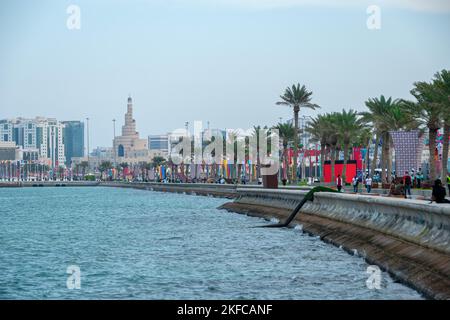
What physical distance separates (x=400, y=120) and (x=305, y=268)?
6182 centimetres

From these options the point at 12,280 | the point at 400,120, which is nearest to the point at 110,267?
the point at 12,280

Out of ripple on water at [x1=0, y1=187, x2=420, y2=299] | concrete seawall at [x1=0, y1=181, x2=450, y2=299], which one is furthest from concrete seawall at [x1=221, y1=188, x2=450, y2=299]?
ripple on water at [x1=0, y1=187, x2=420, y2=299]

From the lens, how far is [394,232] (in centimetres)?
2753

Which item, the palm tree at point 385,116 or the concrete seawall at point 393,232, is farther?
the palm tree at point 385,116

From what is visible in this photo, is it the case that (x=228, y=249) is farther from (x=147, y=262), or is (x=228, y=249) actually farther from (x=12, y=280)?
(x=12, y=280)

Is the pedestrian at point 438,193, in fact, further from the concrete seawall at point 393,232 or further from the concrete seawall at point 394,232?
the concrete seawall at point 393,232

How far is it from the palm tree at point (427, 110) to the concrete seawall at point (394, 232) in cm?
2377

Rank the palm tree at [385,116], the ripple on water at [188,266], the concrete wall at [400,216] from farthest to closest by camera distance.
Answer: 1. the palm tree at [385,116]
2. the ripple on water at [188,266]
3. the concrete wall at [400,216]

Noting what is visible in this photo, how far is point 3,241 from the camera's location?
47.7 metres

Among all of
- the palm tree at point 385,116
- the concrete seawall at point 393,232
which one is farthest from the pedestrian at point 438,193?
the palm tree at point 385,116

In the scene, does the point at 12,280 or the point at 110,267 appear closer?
the point at 12,280

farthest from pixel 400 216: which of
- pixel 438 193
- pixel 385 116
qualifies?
pixel 385 116

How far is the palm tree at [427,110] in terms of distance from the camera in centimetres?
6736

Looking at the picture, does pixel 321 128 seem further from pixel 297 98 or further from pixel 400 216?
pixel 400 216
